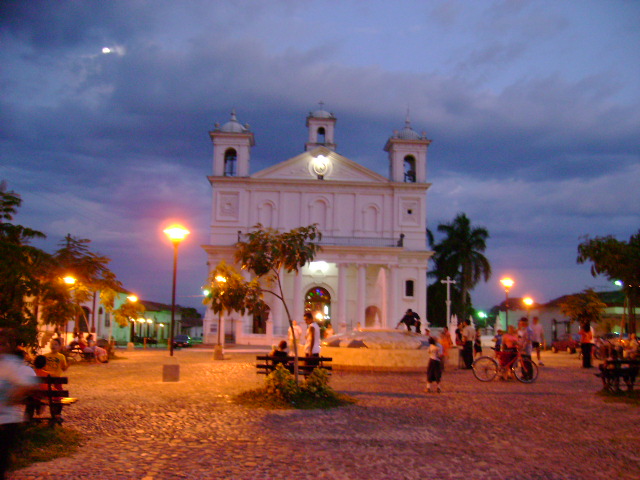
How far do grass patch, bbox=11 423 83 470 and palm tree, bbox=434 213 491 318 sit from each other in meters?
51.5

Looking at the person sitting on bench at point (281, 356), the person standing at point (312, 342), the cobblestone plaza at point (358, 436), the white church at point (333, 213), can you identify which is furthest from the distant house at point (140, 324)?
the cobblestone plaza at point (358, 436)

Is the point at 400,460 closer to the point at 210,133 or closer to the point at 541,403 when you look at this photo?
the point at 541,403

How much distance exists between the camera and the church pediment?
165 ft

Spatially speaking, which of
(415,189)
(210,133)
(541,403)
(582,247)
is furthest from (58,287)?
(415,189)

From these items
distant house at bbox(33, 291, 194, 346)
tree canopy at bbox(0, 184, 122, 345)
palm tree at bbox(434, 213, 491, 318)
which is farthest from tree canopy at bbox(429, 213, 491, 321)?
tree canopy at bbox(0, 184, 122, 345)

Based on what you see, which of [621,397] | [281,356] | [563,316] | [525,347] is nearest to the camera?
[621,397]

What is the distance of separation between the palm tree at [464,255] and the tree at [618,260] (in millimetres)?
31896

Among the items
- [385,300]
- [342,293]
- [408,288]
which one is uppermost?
[408,288]

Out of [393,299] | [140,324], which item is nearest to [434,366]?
[393,299]

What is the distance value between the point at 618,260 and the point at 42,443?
2167 cm

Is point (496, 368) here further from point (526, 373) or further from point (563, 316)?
point (563, 316)

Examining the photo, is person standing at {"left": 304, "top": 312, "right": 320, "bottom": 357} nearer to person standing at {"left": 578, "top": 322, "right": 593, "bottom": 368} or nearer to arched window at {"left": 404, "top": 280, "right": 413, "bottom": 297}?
person standing at {"left": 578, "top": 322, "right": 593, "bottom": 368}

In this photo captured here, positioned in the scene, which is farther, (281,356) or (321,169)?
(321,169)

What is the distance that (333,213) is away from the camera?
50.2m
